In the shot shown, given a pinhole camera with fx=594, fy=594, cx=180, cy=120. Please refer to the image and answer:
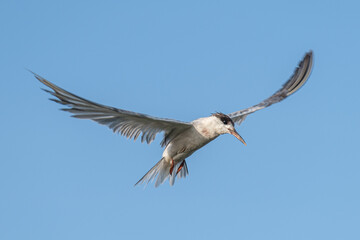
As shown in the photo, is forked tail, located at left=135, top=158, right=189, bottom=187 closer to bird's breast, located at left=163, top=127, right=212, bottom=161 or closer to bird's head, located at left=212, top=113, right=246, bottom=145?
bird's breast, located at left=163, top=127, right=212, bottom=161

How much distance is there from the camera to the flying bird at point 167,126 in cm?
820

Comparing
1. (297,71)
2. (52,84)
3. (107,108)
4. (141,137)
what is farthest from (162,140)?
(297,71)

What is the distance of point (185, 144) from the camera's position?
956 centimetres

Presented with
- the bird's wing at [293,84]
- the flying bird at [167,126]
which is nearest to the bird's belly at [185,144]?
the flying bird at [167,126]

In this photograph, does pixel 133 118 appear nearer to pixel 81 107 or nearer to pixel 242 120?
pixel 81 107

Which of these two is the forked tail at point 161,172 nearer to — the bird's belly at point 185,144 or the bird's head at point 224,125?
the bird's belly at point 185,144

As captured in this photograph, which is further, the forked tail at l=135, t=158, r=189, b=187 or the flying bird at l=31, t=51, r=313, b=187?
the forked tail at l=135, t=158, r=189, b=187

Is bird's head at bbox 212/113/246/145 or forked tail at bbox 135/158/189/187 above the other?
bird's head at bbox 212/113/246/145

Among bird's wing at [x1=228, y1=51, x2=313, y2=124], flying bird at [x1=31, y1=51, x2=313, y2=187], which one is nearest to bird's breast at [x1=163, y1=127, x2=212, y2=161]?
flying bird at [x1=31, y1=51, x2=313, y2=187]

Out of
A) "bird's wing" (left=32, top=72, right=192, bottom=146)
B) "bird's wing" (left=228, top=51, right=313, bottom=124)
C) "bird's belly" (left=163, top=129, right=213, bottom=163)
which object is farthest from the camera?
"bird's wing" (left=228, top=51, right=313, bottom=124)

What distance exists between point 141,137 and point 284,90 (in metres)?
3.46

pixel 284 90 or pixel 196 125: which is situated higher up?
pixel 284 90

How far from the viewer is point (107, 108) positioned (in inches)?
322

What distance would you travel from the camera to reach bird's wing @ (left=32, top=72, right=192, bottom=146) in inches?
312
